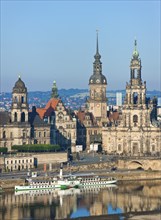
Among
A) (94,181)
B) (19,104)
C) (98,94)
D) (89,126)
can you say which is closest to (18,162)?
(19,104)

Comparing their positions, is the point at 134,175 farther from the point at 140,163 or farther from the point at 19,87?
the point at 19,87

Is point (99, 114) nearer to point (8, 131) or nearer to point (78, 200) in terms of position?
point (8, 131)

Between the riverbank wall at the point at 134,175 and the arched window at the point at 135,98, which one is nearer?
the riverbank wall at the point at 134,175

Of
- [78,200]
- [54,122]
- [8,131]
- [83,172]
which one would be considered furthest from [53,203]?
[54,122]

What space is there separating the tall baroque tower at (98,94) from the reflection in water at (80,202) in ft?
109

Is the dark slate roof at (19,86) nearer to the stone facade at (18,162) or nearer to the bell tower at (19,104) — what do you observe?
the bell tower at (19,104)

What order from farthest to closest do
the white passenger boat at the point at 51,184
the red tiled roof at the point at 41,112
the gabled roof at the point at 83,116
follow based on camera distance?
the gabled roof at the point at 83,116, the red tiled roof at the point at 41,112, the white passenger boat at the point at 51,184

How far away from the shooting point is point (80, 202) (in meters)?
88.5

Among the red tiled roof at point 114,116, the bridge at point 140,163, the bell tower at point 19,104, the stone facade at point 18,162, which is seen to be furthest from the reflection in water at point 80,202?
the red tiled roof at point 114,116

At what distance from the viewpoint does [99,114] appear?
13225 cm

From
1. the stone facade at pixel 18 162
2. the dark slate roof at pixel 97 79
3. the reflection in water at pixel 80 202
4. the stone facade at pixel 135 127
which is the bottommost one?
the reflection in water at pixel 80 202

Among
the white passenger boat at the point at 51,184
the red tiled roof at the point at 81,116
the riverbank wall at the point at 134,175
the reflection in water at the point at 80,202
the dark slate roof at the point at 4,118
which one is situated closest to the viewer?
the reflection in water at the point at 80,202

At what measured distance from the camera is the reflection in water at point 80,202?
8262 cm

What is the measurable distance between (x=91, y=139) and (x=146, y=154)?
1301cm
